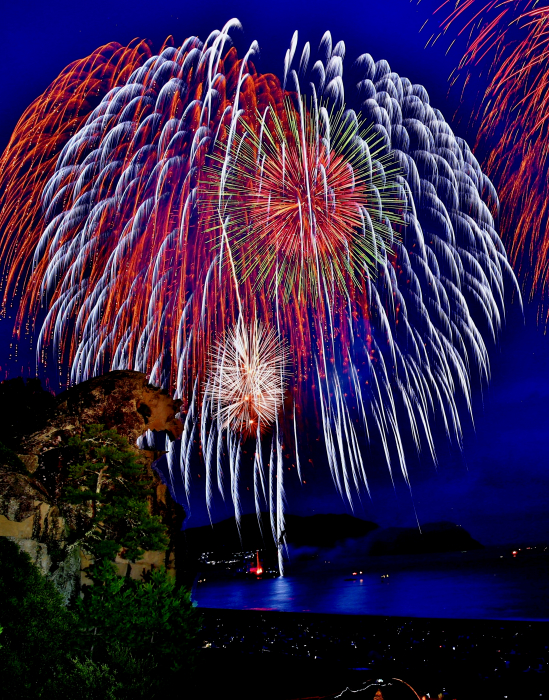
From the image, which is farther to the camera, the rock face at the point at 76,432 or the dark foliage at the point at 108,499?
the dark foliage at the point at 108,499

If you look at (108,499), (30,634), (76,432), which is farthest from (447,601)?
(30,634)

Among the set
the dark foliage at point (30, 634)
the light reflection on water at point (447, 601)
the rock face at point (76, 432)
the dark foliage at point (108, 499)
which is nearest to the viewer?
the dark foliage at point (30, 634)

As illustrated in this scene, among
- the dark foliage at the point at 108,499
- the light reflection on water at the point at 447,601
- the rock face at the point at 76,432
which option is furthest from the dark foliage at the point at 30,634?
the light reflection on water at the point at 447,601

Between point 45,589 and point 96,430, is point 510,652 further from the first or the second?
point 96,430

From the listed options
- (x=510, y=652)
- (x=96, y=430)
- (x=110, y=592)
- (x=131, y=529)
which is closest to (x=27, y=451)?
(x=96, y=430)

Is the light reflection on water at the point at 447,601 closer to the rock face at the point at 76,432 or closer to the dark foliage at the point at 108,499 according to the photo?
the rock face at the point at 76,432

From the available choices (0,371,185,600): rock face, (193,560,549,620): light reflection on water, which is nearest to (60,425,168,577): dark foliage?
(0,371,185,600): rock face

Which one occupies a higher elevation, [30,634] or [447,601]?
[30,634]

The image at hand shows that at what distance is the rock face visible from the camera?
53.3 feet

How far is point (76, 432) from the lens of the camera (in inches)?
803

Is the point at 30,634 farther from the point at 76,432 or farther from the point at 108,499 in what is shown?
the point at 76,432

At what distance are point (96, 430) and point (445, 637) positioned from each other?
1079 cm

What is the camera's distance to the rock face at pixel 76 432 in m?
16.2

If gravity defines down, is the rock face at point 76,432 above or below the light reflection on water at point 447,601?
above
